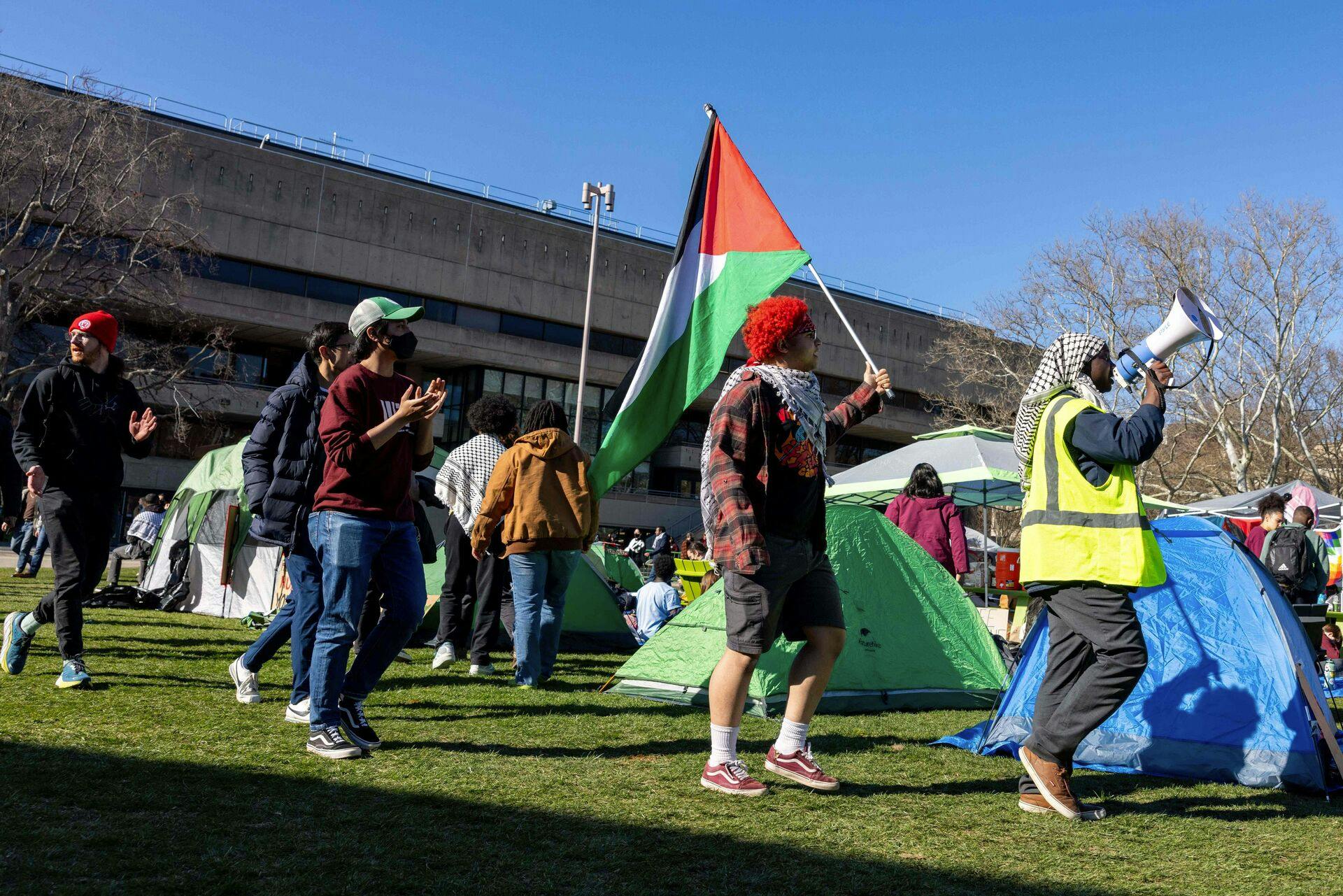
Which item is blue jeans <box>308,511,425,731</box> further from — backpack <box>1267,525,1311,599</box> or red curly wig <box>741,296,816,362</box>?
backpack <box>1267,525,1311,599</box>

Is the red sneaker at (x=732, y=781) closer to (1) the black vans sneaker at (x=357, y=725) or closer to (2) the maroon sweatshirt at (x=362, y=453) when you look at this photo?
(1) the black vans sneaker at (x=357, y=725)

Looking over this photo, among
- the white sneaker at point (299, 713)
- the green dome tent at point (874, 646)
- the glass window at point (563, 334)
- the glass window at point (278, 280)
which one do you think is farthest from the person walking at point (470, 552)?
the glass window at point (563, 334)

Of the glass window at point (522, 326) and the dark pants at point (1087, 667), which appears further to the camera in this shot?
the glass window at point (522, 326)

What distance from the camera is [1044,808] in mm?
3953

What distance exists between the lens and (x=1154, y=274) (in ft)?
103

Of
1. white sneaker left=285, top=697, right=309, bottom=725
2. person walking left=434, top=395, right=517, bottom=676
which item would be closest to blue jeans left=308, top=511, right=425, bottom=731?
white sneaker left=285, top=697, right=309, bottom=725

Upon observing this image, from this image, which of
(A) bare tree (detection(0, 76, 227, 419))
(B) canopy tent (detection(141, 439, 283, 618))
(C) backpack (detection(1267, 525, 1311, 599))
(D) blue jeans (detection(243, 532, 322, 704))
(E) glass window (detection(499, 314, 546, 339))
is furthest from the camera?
(E) glass window (detection(499, 314, 546, 339))

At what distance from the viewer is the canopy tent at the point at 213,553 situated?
38.7 feet

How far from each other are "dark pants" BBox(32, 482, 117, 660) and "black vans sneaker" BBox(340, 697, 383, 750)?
1.75 metres

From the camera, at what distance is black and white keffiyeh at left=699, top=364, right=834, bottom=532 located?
4113 millimetres

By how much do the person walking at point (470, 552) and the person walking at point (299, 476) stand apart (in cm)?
196

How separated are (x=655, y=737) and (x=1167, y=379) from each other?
2.71 m

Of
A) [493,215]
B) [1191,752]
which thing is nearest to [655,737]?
[1191,752]

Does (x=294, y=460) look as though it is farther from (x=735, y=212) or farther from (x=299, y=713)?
(x=735, y=212)
